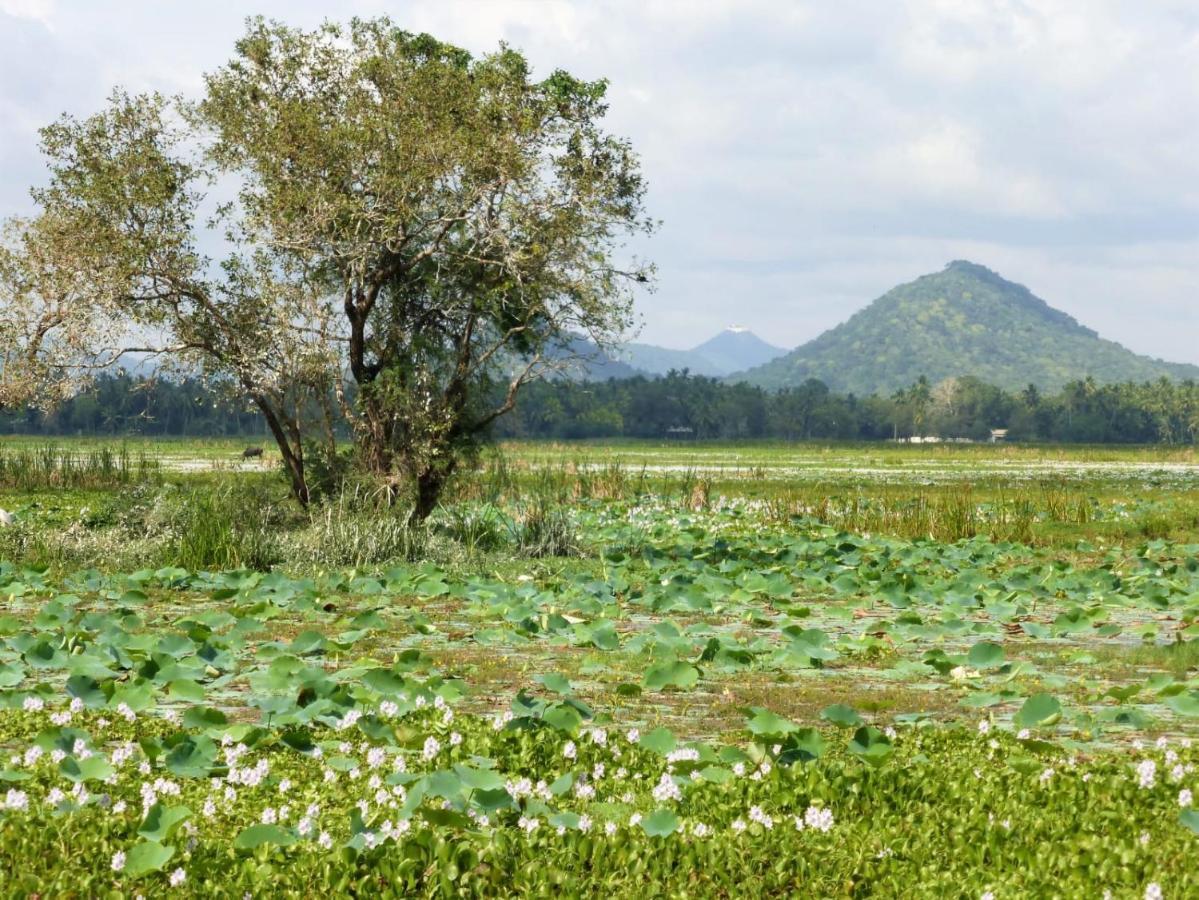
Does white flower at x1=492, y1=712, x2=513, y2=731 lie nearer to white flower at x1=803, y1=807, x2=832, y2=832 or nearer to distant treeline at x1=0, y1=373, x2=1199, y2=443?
white flower at x1=803, y1=807, x2=832, y2=832

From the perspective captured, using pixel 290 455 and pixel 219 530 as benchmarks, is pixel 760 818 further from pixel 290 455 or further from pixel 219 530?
pixel 290 455

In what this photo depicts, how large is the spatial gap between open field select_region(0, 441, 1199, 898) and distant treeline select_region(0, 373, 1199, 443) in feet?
375

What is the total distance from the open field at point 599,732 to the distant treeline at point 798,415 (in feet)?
375

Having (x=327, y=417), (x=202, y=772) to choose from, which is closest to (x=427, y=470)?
(x=327, y=417)

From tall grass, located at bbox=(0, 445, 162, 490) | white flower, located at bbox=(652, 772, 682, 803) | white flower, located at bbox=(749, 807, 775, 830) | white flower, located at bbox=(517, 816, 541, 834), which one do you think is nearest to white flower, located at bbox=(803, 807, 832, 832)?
white flower, located at bbox=(749, 807, 775, 830)

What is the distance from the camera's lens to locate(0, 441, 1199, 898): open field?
5.18 meters

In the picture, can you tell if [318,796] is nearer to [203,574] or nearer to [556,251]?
[203,574]

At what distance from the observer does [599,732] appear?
21.3 feet

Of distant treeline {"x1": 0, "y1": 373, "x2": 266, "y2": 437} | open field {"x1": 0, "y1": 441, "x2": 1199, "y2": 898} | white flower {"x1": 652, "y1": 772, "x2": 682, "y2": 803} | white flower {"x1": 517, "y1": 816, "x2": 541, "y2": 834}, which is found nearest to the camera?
open field {"x1": 0, "y1": 441, "x2": 1199, "y2": 898}

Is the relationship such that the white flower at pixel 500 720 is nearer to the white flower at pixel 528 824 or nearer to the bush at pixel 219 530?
the white flower at pixel 528 824

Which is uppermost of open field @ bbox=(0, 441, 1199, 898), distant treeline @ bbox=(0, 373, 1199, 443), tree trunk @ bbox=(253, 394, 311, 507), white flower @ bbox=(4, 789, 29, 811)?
distant treeline @ bbox=(0, 373, 1199, 443)

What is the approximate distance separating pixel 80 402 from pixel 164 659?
427 feet

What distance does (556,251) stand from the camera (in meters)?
20.2

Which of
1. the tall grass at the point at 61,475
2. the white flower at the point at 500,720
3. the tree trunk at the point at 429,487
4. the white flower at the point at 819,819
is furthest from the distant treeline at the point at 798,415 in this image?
the white flower at the point at 819,819
